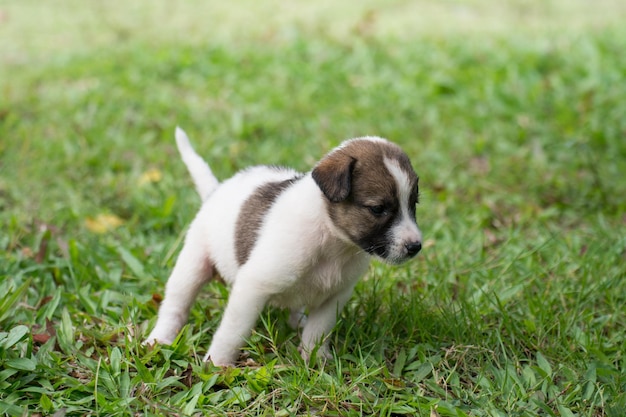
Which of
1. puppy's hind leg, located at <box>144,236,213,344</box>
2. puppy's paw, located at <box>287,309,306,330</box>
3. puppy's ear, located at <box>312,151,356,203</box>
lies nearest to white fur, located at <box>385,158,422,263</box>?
puppy's ear, located at <box>312,151,356,203</box>

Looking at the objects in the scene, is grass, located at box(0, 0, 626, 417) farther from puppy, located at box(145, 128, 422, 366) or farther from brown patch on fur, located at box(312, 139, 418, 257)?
brown patch on fur, located at box(312, 139, 418, 257)

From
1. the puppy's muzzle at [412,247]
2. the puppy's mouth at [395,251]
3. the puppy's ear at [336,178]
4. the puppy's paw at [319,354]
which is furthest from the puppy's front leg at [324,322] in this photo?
the puppy's ear at [336,178]

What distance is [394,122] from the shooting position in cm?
825

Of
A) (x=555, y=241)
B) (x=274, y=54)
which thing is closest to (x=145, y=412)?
(x=555, y=241)

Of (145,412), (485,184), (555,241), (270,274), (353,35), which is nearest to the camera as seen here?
(145,412)

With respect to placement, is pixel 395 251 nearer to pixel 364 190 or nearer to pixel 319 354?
pixel 364 190

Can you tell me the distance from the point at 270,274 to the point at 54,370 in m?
1.15

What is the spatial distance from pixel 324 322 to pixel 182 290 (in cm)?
81

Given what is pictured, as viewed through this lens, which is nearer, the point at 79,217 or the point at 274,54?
the point at 79,217

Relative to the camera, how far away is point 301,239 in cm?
402

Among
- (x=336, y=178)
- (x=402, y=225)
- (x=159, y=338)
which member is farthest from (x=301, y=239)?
(x=159, y=338)

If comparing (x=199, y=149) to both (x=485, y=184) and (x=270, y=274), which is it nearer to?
(x=485, y=184)

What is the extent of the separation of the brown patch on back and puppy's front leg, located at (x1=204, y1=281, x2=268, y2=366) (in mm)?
200

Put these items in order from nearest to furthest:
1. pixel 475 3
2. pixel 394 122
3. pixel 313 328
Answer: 1. pixel 313 328
2. pixel 394 122
3. pixel 475 3
